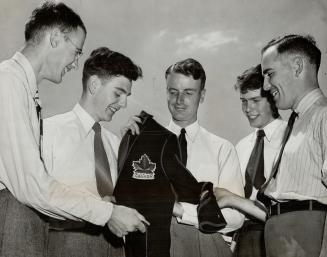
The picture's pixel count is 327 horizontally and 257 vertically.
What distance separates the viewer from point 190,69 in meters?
2.50

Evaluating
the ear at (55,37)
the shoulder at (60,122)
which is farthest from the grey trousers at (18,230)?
the ear at (55,37)

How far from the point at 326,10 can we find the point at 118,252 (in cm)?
160

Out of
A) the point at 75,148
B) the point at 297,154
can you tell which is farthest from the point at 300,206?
the point at 75,148

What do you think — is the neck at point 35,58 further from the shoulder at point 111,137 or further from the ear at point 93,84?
the shoulder at point 111,137

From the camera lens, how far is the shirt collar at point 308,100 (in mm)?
2350

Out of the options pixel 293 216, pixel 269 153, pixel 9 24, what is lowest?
pixel 293 216

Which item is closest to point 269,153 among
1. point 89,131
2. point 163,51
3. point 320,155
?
point 320,155

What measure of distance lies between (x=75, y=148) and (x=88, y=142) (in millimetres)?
74

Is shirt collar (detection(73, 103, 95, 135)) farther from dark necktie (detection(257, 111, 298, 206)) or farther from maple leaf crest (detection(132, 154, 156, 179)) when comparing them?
dark necktie (detection(257, 111, 298, 206))

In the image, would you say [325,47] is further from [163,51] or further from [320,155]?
[163,51]

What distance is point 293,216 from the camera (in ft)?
7.17

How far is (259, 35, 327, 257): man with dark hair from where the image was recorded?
2.17 metres

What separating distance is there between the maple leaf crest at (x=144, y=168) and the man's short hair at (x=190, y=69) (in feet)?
1.47

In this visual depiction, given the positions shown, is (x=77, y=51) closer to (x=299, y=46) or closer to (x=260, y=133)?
(x=260, y=133)
